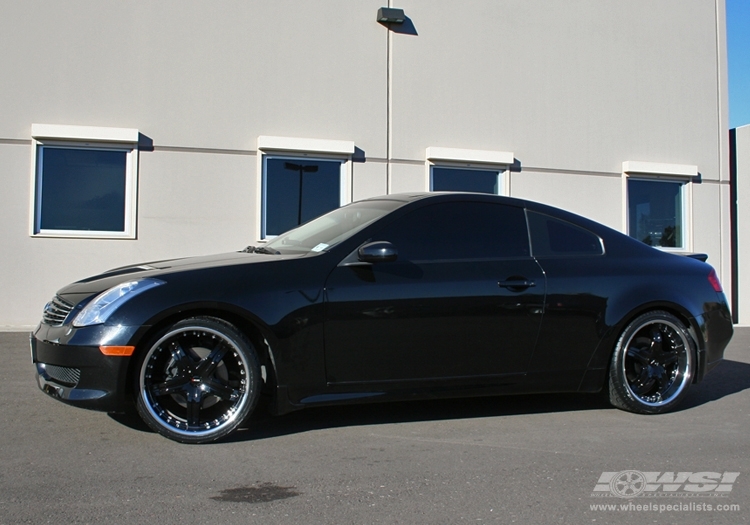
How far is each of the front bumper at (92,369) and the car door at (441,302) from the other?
46.2 inches

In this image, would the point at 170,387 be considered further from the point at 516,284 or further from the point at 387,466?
the point at 516,284

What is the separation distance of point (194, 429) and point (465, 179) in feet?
23.2

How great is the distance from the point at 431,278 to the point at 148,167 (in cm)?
570

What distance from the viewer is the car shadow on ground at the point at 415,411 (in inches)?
188

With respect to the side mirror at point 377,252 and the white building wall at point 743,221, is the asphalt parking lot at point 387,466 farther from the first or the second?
the white building wall at point 743,221

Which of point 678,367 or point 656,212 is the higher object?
point 656,212

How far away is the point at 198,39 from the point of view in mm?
9617

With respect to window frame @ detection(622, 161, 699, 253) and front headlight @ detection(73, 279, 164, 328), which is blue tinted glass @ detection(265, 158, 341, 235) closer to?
window frame @ detection(622, 161, 699, 253)

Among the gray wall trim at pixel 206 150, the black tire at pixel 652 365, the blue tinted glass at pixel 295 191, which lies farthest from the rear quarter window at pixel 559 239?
the gray wall trim at pixel 206 150

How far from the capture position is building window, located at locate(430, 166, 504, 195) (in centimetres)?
1051

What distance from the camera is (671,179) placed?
38.7 feet

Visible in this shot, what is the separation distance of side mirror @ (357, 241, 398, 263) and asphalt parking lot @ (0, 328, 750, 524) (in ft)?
3.57

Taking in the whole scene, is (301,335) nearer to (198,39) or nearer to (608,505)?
(608,505)

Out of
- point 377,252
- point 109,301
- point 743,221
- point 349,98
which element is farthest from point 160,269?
point 743,221
